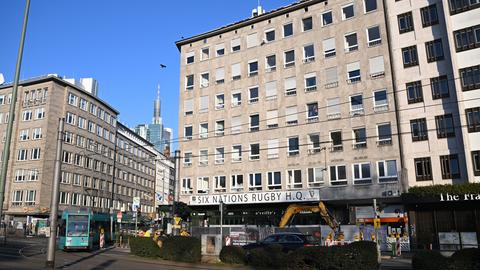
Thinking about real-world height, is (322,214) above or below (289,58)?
below

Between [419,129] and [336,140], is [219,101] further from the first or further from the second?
Answer: [419,129]

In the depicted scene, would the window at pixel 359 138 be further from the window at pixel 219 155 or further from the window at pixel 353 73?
the window at pixel 219 155

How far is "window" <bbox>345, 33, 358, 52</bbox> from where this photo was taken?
39091mm

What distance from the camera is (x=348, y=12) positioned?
1587 inches

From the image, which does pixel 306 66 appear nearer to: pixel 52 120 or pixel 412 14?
pixel 412 14

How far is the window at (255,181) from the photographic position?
41.1 m

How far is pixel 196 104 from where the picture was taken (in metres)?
47.3

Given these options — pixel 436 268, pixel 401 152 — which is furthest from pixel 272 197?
pixel 436 268

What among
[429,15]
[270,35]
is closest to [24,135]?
[270,35]

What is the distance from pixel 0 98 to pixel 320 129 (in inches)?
2306

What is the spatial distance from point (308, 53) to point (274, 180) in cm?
1278

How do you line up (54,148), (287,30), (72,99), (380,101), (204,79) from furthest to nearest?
1. (72,99)
2. (54,148)
3. (204,79)
4. (287,30)
5. (380,101)

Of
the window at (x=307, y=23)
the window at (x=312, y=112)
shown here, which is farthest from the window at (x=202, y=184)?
the window at (x=307, y=23)

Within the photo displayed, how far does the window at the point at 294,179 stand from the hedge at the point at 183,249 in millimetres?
17484
